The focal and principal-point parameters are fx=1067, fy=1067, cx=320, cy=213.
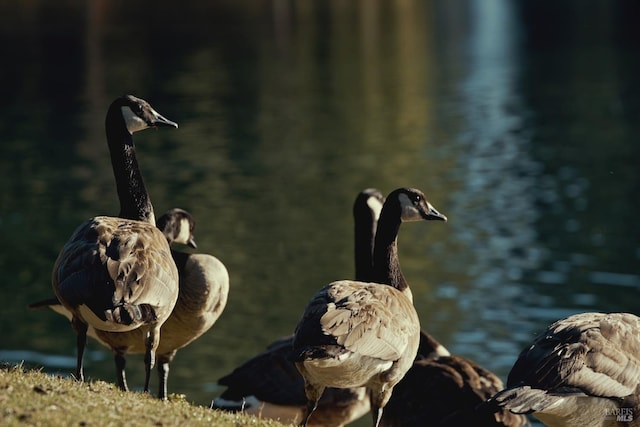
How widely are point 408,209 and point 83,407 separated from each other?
4098 mm

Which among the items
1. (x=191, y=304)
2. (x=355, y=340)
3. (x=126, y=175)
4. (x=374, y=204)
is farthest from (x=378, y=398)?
(x=374, y=204)

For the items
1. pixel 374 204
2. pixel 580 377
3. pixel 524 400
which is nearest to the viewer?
pixel 524 400

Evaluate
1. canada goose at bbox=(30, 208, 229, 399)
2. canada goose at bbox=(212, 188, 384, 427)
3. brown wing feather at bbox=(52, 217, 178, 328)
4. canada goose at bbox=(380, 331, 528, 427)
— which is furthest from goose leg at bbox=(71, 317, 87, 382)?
canada goose at bbox=(380, 331, 528, 427)

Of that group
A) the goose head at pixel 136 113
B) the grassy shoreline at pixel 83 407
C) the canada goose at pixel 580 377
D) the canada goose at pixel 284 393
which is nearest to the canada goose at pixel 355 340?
the grassy shoreline at pixel 83 407

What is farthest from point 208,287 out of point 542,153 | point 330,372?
point 542,153

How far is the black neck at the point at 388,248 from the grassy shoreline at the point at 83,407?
2.68m

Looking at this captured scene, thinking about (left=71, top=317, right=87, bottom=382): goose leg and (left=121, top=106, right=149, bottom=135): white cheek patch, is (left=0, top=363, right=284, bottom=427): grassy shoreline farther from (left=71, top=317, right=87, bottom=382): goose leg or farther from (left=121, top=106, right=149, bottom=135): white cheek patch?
(left=121, top=106, right=149, bottom=135): white cheek patch

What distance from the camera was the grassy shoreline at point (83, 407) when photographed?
22.8 feet

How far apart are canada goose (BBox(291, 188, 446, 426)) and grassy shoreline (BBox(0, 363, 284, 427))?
0.60m

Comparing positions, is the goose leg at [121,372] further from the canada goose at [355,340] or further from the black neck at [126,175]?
the canada goose at [355,340]

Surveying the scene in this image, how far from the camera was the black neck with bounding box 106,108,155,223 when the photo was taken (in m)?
10.4

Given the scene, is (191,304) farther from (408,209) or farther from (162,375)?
(408,209)

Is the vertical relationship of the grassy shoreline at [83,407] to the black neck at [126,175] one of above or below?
below

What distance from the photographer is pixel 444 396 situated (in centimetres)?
1041
